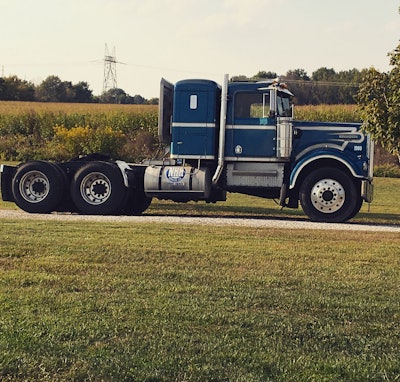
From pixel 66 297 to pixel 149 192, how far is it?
33.3ft

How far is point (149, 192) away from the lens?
16.7m

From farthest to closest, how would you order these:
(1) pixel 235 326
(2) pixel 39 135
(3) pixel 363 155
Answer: (2) pixel 39 135 → (3) pixel 363 155 → (1) pixel 235 326

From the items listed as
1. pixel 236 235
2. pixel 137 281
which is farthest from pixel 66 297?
pixel 236 235

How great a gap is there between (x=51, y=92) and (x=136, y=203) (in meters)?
64.3

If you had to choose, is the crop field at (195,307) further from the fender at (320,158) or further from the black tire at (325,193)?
the fender at (320,158)

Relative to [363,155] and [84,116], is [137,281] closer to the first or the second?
[363,155]

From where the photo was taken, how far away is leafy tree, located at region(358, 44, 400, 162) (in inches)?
479

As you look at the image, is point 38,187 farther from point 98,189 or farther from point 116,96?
point 116,96

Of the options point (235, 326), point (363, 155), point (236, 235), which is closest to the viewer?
point (235, 326)

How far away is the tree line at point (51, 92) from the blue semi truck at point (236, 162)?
57751 millimetres

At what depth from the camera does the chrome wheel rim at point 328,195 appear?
52.3 ft

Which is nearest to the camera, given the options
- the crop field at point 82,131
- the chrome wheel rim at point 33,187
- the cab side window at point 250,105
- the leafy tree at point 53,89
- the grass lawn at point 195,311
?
the grass lawn at point 195,311

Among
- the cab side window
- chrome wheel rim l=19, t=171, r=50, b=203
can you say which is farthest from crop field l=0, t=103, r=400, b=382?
chrome wheel rim l=19, t=171, r=50, b=203

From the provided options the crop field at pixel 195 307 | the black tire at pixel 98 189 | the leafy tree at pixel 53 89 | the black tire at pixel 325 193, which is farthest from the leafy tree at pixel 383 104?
the leafy tree at pixel 53 89
